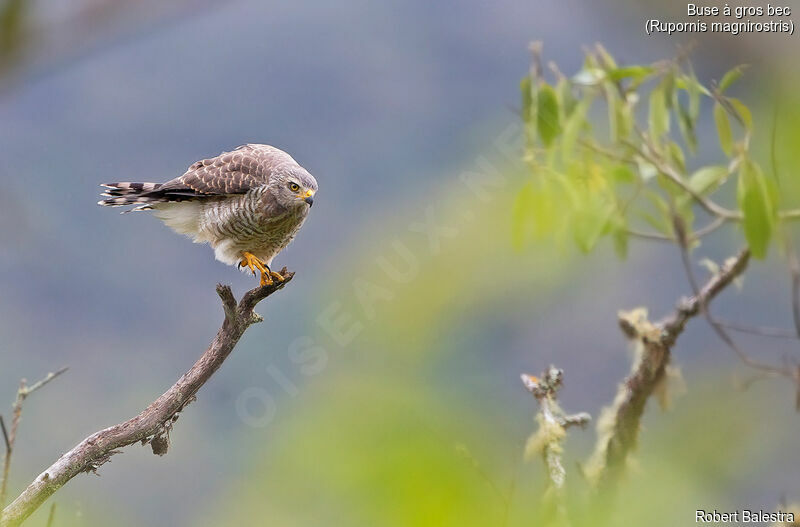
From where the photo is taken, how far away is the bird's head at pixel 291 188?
2.84 meters

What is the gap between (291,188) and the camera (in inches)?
112

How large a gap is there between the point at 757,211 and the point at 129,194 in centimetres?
207

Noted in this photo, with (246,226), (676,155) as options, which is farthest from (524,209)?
(246,226)

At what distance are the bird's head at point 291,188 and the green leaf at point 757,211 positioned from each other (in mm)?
1419

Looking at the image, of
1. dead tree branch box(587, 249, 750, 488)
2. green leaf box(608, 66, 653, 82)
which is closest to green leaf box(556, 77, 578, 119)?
green leaf box(608, 66, 653, 82)

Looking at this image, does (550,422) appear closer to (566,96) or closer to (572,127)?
(572,127)

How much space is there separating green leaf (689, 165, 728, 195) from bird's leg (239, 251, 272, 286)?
139 cm

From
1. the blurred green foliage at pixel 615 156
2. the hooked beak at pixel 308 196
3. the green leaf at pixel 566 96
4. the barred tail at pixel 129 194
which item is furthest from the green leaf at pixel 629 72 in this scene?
the barred tail at pixel 129 194

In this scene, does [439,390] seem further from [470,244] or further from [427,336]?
[470,244]

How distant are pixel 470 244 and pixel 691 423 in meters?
0.36

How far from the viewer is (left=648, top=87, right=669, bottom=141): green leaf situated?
2.36 metres

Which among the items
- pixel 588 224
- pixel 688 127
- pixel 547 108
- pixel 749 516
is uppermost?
pixel 547 108

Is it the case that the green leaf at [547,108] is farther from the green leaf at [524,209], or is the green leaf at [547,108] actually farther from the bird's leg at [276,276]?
the bird's leg at [276,276]

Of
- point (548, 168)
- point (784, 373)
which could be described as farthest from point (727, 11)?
point (548, 168)
